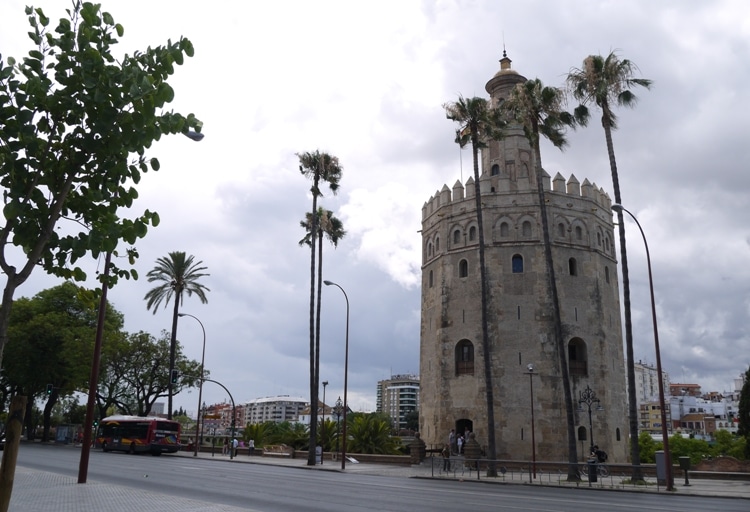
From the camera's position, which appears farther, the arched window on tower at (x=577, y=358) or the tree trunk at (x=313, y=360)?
the arched window on tower at (x=577, y=358)

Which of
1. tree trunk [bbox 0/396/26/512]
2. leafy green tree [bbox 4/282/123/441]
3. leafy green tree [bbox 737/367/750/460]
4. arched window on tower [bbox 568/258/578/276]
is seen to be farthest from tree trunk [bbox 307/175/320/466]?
tree trunk [bbox 0/396/26/512]

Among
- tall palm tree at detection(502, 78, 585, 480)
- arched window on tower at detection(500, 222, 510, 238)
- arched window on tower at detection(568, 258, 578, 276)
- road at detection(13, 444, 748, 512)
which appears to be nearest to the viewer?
road at detection(13, 444, 748, 512)

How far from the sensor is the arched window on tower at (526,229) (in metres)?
39.5

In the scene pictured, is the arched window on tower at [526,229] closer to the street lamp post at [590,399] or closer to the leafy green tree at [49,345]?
the street lamp post at [590,399]

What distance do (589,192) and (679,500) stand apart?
89.1 ft

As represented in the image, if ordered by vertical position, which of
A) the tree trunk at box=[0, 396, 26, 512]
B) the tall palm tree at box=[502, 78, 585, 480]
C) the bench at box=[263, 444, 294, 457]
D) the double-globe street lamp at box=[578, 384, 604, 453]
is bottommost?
the bench at box=[263, 444, 294, 457]

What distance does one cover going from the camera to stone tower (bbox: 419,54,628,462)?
3641 centimetres

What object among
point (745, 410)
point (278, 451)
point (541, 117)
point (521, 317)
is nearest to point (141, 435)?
point (278, 451)

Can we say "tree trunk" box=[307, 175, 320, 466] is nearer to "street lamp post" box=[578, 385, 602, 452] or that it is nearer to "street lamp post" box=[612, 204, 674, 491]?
"street lamp post" box=[578, 385, 602, 452]

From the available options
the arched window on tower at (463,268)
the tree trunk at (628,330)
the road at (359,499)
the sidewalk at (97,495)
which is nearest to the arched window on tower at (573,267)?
the arched window on tower at (463,268)

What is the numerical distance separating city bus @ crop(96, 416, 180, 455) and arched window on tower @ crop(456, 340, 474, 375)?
67.7ft

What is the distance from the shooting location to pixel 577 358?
38.2 m

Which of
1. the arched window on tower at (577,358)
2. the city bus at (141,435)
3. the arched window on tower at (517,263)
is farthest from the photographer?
the city bus at (141,435)

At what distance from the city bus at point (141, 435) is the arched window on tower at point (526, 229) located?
27.5m
